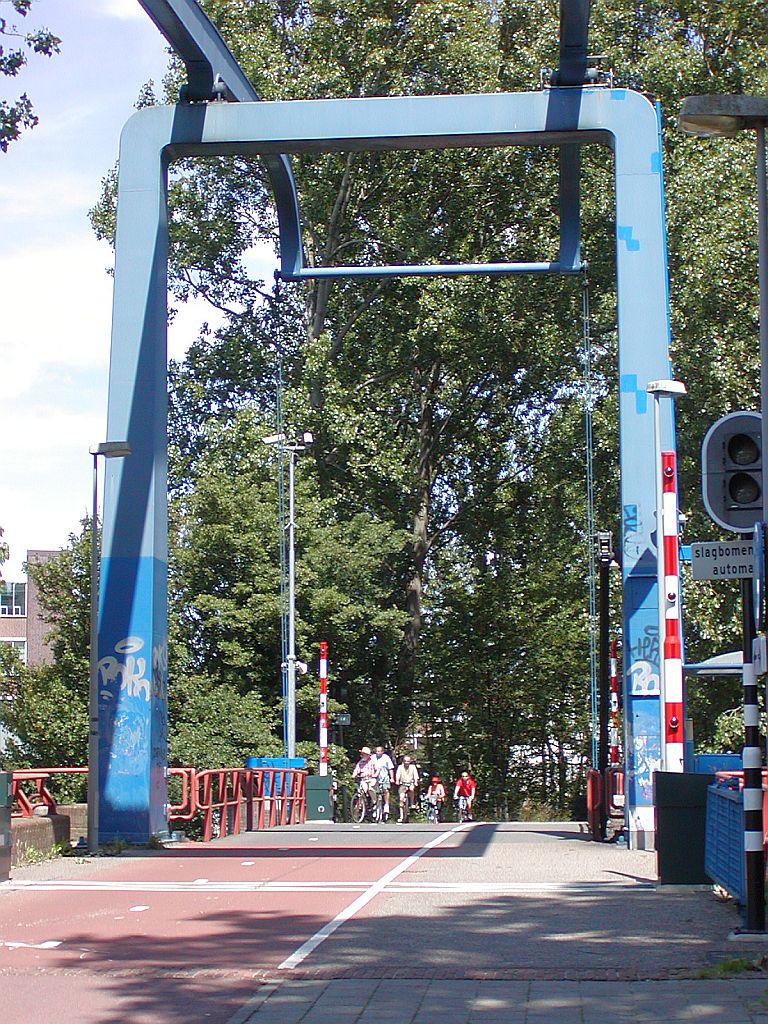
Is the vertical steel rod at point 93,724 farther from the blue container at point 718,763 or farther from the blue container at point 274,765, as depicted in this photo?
the blue container at point 274,765

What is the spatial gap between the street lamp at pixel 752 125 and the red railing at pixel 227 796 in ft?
32.4

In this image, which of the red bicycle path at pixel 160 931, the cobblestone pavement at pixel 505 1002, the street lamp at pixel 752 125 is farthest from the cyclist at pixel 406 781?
the cobblestone pavement at pixel 505 1002

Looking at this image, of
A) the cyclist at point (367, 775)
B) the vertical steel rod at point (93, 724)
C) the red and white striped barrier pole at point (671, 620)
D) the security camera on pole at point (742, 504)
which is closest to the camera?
the security camera on pole at point (742, 504)

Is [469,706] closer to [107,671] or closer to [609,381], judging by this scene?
[609,381]

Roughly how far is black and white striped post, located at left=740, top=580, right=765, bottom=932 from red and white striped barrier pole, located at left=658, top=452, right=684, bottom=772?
596 cm

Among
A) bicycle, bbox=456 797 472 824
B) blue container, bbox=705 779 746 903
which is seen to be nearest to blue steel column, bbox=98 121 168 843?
blue container, bbox=705 779 746 903

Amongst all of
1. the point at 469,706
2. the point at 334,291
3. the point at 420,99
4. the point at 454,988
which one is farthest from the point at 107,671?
the point at 469,706

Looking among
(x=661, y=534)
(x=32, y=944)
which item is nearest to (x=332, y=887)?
(x=32, y=944)

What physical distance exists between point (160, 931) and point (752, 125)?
6.41 metres

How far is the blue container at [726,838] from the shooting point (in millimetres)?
9566

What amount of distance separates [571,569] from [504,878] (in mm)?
26586

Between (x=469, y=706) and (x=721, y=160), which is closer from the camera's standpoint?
(x=721, y=160)

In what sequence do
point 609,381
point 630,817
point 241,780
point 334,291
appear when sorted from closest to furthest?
point 630,817 → point 241,780 → point 609,381 → point 334,291

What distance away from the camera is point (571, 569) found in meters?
39.4
